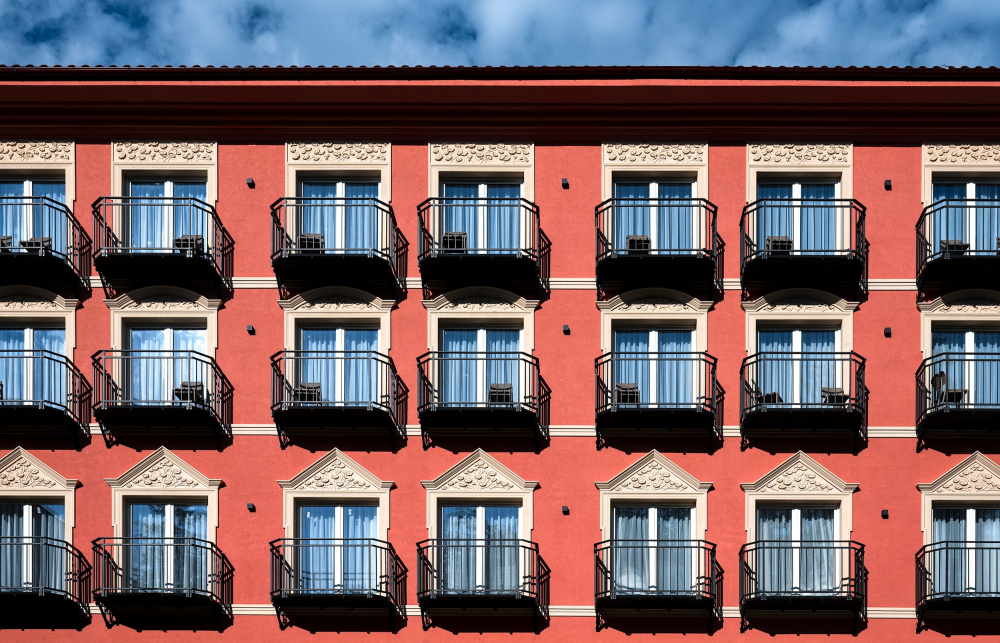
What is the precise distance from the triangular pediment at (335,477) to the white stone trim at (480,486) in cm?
96

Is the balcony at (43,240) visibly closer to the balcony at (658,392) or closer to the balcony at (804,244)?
the balcony at (658,392)

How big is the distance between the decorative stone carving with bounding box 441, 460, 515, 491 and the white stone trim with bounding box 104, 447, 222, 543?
174 inches

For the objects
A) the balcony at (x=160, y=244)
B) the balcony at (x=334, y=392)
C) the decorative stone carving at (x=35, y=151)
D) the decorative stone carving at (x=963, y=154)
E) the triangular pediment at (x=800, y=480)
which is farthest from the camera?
the decorative stone carving at (x=35, y=151)

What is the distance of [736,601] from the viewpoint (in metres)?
21.0

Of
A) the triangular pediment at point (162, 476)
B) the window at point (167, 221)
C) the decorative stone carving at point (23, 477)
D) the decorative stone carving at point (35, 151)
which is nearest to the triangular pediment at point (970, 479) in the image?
the triangular pediment at point (162, 476)

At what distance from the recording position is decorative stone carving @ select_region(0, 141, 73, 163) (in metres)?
23.1

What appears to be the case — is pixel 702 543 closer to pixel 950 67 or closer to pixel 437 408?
pixel 437 408

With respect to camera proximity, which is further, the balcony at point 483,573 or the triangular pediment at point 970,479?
the triangular pediment at point 970,479

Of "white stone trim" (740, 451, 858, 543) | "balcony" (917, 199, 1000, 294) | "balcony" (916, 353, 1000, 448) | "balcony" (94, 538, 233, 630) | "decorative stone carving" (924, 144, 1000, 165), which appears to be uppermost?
"decorative stone carving" (924, 144, 1000, 165)

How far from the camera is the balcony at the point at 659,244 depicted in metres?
21.9

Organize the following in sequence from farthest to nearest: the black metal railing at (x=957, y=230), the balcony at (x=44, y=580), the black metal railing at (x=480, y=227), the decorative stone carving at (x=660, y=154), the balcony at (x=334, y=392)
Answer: the decorative stone carving at (x=660, y=154), the black metal railing at (x=480, y=227), the black metal railing at (x=957, y=230), the balcony at (x=334, y=392), the balcony at (x=44, y=580)

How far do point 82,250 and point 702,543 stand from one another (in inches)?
524

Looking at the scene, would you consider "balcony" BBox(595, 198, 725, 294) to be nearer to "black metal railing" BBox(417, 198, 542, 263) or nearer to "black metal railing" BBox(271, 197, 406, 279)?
"black metal railing" BBox(417, 198, 542, 263)

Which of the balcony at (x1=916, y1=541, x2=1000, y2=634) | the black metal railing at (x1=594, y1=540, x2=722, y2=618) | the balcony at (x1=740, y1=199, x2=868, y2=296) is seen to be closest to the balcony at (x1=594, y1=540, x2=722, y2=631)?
the black metal railing at (x1=594, y1=540, x2=722, y2=618)
